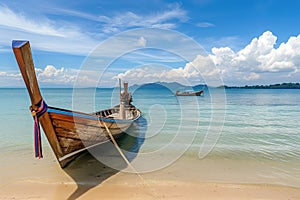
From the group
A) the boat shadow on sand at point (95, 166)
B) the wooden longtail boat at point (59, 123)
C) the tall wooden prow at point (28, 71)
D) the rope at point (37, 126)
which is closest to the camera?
the tall wooden prow at point (28, 71)

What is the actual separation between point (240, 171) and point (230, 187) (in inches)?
45.0

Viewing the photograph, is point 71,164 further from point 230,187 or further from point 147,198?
point 230,187

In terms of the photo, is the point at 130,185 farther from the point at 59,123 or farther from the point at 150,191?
the point at 59,123

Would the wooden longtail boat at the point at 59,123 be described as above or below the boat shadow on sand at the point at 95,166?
above

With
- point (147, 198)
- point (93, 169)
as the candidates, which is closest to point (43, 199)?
point (93, 169)

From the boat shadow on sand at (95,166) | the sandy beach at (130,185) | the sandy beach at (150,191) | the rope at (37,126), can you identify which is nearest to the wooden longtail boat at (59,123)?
the rope at (37,126)

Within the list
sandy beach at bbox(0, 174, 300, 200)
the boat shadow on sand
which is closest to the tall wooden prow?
sandy beach at bbox(0, 174, 300, 200)

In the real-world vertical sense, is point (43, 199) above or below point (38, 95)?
below

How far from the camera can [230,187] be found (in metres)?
4.60

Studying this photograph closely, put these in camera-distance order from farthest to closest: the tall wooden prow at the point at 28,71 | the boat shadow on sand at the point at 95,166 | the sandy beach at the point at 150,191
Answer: the boat shadow on sand at the point at 95,166, the sandy beach at the point at 150,191, the tall wooden prow at the point at 28,71

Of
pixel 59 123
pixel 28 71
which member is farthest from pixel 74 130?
pixel 28 71

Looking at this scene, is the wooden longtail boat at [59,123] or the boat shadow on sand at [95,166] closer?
the wooden longtail boat at [59,123]

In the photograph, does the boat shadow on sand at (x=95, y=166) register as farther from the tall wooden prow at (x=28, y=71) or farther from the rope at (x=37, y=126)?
the tall wooden prow at (x=28, y=71)

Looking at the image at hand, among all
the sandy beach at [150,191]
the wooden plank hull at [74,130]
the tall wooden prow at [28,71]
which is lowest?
the sandy beach at [150,191]
